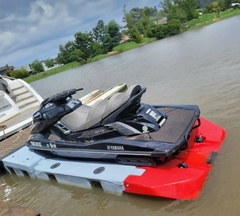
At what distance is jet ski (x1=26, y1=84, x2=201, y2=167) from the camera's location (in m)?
3.12

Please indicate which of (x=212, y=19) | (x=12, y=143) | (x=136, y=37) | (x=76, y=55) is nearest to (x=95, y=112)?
(x=12, y=143)

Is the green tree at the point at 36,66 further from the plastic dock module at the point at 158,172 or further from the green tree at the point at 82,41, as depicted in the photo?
the plastic dock module at the point at 158,172

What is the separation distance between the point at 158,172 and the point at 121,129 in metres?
0.67

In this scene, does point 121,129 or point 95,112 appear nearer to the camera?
point 121,129

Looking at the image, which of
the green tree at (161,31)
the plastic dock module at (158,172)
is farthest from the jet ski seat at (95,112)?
the green tree at (161,31)

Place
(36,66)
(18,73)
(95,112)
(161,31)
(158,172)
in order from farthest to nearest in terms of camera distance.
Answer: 1. (36,66)
2. (18,73)
3. (161,31)
4. (95,112)
5. (158,172)

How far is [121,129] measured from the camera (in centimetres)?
333

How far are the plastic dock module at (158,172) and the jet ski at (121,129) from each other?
4.1 inches

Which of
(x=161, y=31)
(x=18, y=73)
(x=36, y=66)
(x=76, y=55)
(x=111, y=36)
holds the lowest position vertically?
(x=161, y=31)

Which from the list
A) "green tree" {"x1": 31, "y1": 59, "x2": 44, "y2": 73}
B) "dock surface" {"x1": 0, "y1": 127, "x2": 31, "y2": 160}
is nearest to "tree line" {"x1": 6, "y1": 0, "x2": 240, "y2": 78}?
"green tree" {"x1": 31, "y1": 59, "x2": 44, "y2": 73}

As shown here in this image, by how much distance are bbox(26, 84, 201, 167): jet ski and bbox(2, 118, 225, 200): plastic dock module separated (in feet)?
0.34

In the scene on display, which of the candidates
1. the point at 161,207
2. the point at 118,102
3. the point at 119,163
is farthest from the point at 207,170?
the point at 118,102

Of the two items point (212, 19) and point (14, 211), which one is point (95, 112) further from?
point (212, 19)

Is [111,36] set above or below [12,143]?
above
